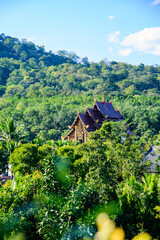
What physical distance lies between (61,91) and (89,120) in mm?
42092

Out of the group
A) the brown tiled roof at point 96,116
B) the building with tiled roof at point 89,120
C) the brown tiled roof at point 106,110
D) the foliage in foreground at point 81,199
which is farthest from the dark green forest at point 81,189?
the brown tiled roof at point 106,110

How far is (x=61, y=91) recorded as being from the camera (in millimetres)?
64812

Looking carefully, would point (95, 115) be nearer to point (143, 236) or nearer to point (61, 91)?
point (143, 236)

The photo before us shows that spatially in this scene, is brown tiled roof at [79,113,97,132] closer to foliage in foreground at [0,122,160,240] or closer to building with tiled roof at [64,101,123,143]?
building with tiled roof at [64,101,123,143]

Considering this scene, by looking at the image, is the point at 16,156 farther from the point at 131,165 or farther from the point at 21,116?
the point at 21,116

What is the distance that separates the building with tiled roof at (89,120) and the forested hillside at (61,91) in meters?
5.79

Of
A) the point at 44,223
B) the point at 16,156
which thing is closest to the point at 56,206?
the point at 44,223

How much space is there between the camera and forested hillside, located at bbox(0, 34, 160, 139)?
40.2 m

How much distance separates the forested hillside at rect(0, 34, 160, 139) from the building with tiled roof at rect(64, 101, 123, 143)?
579 cm

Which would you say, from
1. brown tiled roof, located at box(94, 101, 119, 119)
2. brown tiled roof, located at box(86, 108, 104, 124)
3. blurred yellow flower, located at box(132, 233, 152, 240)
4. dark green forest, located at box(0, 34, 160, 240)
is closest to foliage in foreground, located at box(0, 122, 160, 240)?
dark green forest, located at box(0, 34, 160, 240)

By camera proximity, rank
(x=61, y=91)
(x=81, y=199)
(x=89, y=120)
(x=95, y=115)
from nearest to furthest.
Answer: (x=81, y=199) < (x=89, y=120) < (x=95, y=115) < (x=61, y=91)

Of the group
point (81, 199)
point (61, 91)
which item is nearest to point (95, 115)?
point (81, 199)

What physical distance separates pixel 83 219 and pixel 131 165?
4.54 m

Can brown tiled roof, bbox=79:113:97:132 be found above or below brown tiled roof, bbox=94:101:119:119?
below
